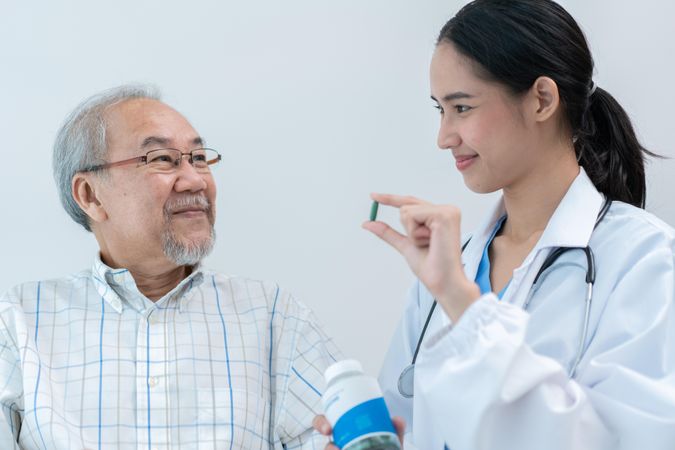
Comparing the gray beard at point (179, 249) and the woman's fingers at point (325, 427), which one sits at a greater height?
the gray beard at point (179, 249)

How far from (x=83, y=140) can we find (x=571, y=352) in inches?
44.7

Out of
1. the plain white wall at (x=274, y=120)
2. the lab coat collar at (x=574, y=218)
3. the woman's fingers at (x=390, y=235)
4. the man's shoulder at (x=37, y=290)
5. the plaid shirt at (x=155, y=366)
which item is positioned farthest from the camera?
the plain white wall at (x=274, y=120)

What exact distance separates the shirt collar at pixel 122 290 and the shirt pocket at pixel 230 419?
0.74 feet

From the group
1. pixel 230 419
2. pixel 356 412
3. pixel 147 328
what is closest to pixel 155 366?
pixel 147 328

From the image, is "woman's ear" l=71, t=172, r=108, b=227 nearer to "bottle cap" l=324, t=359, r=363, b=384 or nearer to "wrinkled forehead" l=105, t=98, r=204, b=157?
"wrinkled forehead" l=105, t=98, r=204, b=157

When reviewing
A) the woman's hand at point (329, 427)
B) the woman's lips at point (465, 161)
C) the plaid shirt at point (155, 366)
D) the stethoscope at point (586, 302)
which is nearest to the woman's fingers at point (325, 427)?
the woman's hand at point (329, 427)

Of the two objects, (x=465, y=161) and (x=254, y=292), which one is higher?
(x=465, y=161)

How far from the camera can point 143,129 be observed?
182cm

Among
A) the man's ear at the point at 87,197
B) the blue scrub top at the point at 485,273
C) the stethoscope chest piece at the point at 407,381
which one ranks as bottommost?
the stethoscope chest piece at the point at 407,381

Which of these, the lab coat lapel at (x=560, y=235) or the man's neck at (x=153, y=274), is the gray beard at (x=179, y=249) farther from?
the lab coat lapel at (x=560, y=235)

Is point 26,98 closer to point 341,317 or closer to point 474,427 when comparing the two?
point 341,317

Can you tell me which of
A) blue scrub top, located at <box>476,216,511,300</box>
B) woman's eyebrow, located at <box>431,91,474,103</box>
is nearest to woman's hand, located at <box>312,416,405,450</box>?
blue scrub top, located at <box>476,216,511,300</box>

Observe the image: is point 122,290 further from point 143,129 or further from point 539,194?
point 539,194

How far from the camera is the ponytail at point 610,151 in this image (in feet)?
5.21
